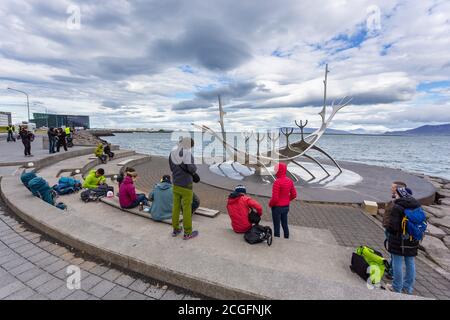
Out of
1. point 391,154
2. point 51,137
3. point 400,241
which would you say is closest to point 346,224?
point 400,241

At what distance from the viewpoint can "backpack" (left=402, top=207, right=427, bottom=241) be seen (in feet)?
10.2

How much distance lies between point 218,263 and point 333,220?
4932 mm

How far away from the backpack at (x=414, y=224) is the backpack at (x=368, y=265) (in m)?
0.71

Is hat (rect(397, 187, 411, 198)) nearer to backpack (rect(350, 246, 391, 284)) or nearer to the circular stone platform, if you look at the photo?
backpack (rect(350, 246, 391, 284))

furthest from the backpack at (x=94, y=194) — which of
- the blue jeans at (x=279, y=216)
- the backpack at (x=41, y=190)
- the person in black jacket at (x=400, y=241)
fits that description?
the person in black jacket at (x=400, y=241)

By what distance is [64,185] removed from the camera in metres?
7.34

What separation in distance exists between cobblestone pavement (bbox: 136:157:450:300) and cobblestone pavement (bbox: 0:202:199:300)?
412 centimetres

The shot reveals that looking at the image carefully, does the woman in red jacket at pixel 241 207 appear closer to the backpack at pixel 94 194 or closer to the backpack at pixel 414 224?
the backpack at pixel 414 224

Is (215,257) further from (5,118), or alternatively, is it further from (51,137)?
(5,118)

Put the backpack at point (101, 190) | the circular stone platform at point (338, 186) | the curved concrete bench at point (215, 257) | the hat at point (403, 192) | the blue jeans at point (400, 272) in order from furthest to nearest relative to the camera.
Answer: the circular stone platform at point (338, 186) < the backpack at point (101, 190) < the blue jeans at point (400, 272) < the hat at point (403, 192) < the curved concrete bench at point (215, 257)

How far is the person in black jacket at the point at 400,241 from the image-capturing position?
3.21m

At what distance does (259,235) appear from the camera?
414 centimetres
